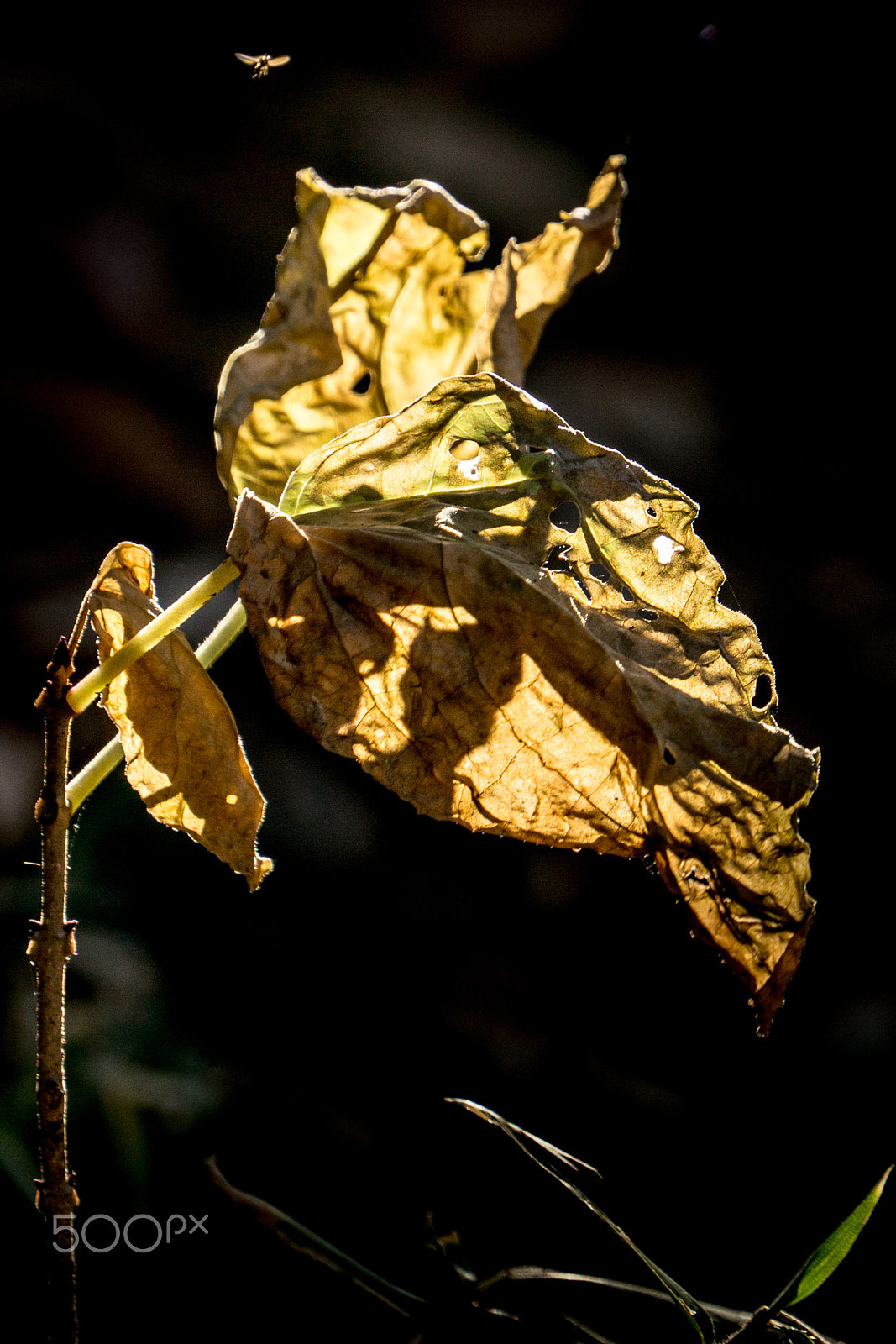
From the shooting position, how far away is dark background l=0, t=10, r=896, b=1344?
0.85 meters

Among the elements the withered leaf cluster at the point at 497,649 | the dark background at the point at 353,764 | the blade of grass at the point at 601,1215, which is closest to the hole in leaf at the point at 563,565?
the withered leaf cluster at the point at 497,649

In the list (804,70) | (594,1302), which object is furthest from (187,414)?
(594,1302)

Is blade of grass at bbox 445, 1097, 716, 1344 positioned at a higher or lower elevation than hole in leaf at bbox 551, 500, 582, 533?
lower

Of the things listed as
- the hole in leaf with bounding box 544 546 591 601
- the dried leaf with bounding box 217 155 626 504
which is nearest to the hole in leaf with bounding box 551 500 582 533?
the dried leaf with bounding box 217 155 626 504

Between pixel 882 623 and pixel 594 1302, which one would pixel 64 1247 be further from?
pixel 882 623

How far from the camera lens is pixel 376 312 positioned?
23.4 inches

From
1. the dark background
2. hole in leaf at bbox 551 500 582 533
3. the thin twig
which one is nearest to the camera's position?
the thin twig

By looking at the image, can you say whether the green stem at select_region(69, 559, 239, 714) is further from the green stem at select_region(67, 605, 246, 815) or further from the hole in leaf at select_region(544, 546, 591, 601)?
the hole in leaf at select_region(544, 546, 591, 601)

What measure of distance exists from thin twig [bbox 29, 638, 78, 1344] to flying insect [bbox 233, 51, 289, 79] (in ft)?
2.45

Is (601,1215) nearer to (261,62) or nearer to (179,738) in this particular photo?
(179,738)

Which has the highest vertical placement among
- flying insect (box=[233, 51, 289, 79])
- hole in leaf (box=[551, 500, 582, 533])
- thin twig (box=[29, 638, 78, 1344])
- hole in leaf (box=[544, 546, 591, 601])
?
flying insect (box=[233, 51, 289, 79])

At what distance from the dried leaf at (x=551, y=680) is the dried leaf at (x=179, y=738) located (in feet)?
0.21

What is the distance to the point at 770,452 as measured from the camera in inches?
41.0

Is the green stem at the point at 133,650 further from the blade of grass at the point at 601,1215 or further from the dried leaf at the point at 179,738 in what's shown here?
the blade of grass at the point at 601,1215
